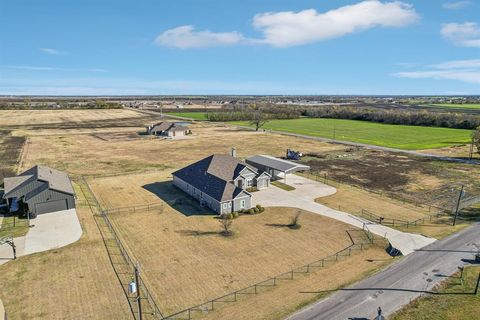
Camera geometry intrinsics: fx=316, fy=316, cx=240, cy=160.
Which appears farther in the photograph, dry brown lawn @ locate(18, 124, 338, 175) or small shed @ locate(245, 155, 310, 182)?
dry brown lawn @ locate(18, 124, 338, 175)

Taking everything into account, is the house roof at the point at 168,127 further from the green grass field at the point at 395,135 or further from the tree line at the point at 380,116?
the tree line at the point at 380,116

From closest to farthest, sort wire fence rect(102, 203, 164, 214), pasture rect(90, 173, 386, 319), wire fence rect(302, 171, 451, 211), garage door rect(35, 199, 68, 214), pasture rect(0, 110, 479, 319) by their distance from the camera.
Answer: pasture rect(0, 110, 479, 319) → pasture rect(90, 173, 386, 319) → garage door rect(35, 199, 68, 214) → wire fence rect(102, 203, 164, 214) → wire fence rect(302, 171, 451, 211)

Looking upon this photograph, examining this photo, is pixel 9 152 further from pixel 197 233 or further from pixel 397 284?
pixel 397 284

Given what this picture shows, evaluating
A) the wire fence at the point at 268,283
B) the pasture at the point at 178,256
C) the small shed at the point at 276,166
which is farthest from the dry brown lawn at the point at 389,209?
the small shed at the point at 276,166

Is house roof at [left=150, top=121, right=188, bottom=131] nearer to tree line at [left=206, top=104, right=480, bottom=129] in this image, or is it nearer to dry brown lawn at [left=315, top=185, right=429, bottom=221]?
tree line at [left=206, top=104, right=480, bottom=129]

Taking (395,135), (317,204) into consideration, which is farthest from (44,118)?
(395,135)

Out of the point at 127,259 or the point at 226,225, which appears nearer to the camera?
the point at 127,259

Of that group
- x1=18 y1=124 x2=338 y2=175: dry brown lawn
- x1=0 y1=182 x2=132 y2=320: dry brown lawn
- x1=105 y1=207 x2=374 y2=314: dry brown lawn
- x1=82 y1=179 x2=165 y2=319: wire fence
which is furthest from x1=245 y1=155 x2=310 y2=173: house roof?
x1=0 y1=182 x2=132 y2=320: dry brown lawn
